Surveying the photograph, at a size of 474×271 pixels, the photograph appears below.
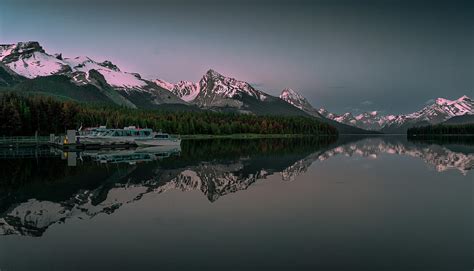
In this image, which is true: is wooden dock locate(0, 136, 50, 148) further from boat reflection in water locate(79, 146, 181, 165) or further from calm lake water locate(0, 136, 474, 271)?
calm lake water locate(0, 136, 474, 271)

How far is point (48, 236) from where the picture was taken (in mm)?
17828

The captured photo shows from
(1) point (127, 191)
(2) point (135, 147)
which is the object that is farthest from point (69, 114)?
(1) point (127, 191)

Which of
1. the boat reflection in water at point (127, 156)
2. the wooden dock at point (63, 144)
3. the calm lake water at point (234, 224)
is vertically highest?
the wooden dock at point (63, 144)

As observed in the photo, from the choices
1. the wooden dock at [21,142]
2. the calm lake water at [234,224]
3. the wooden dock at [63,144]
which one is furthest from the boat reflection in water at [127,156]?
the wooden dock at [21,142]

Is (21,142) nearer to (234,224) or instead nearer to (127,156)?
(127,156)

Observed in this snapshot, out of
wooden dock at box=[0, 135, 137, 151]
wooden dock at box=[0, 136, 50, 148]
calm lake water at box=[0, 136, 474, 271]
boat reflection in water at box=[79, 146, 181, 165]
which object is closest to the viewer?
calm lake water at box=[0, 136, 474, 271]

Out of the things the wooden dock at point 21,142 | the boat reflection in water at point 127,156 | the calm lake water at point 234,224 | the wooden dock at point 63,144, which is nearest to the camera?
the calm lake water at point 234,224

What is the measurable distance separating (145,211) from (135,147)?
78100 millimetres

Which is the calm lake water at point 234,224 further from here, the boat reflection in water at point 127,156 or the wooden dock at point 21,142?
the wooden dock at point 21,142

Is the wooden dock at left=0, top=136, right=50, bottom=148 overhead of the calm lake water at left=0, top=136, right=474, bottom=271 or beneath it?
overhead

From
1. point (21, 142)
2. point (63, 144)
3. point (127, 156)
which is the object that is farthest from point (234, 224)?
point (21, 142)

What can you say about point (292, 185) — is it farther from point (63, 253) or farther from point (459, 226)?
point (63, 253)

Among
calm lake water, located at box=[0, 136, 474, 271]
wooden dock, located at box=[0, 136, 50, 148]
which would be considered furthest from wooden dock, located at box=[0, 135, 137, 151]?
calm lake water, located at box=[0, 136, 474, 271]

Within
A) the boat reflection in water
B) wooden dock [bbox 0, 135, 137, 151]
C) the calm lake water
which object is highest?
wooden dock [bbox 0, 135, 137, 151]
